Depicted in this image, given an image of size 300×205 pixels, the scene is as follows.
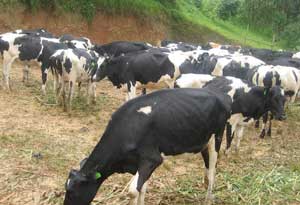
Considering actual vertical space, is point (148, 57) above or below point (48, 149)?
above

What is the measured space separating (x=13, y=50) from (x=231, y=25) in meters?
31.6

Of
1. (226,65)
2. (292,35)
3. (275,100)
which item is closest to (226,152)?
(275,100)

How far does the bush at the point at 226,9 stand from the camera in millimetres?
46031

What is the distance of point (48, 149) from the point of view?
10406 mm

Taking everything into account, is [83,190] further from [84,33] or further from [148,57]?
[84,33]

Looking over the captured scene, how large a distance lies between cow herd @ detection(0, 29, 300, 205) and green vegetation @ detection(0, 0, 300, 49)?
1040 centimetres

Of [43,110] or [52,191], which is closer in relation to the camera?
[52,191]

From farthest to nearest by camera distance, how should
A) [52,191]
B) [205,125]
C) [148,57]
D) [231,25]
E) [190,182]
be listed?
[231,25], [148,57], [190,182], [52,191], [205,125]

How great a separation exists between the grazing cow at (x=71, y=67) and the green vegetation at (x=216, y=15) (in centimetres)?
1386

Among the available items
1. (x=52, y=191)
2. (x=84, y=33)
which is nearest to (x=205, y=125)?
(x=52, y=191)

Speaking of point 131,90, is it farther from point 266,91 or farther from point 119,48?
point 119,48

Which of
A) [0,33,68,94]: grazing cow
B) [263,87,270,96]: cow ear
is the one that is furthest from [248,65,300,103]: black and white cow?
[0,33,68,94]: grazing cow

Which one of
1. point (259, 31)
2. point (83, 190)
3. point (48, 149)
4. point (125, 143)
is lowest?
point (259, 31)

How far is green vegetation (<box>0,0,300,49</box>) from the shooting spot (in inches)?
1165
